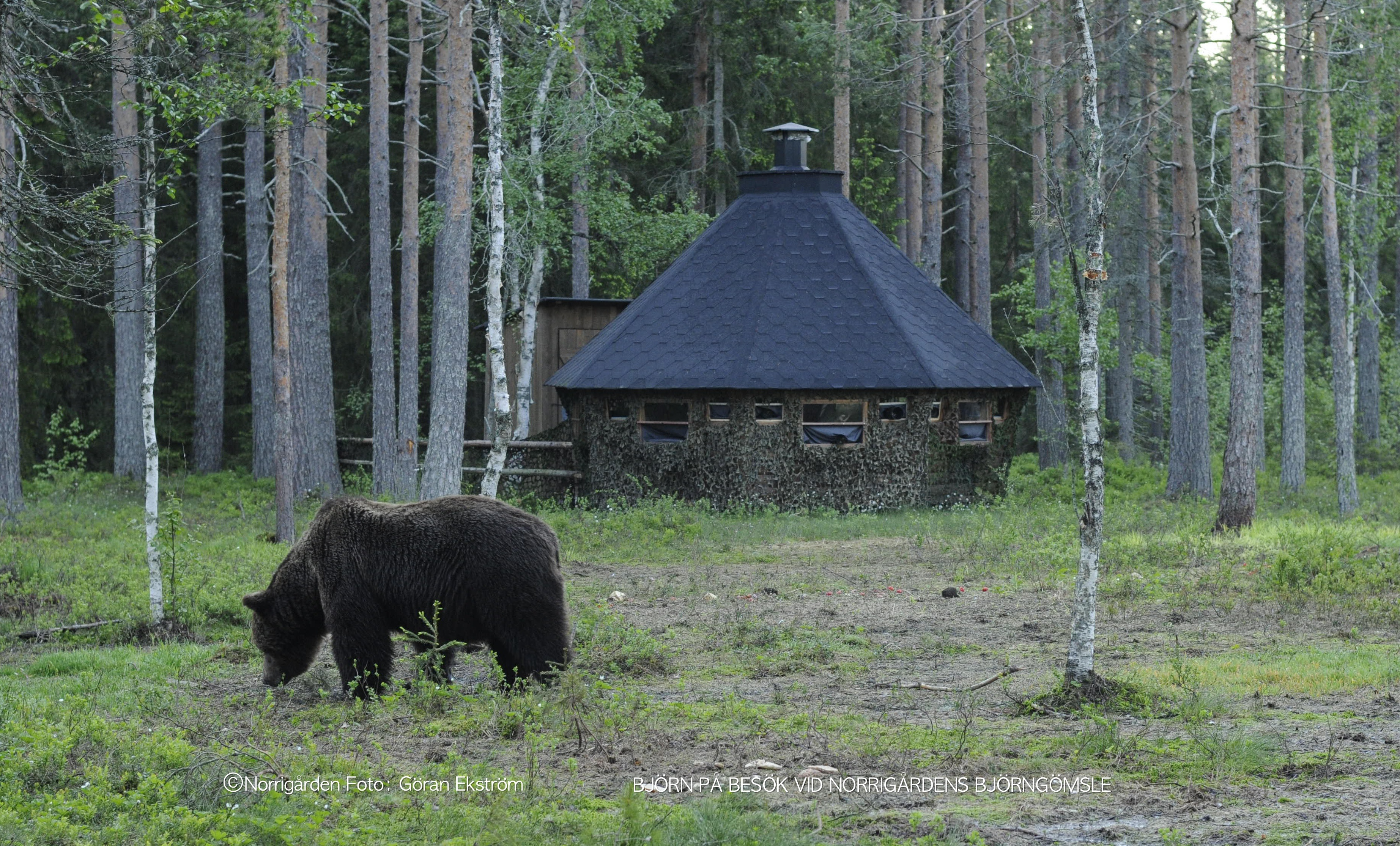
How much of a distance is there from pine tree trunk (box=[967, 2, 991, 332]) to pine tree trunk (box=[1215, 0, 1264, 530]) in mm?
12396

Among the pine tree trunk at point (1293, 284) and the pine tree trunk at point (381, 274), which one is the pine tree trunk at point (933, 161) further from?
the pine tree trunk at point (381, 274)

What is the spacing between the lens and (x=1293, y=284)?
25797 mm

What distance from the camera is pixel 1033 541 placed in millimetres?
16922

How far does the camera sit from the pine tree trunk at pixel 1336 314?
21.7m

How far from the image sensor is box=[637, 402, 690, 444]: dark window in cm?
2278

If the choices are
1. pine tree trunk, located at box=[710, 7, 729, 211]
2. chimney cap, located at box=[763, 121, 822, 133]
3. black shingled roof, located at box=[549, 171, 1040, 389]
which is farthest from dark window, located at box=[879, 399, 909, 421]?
pine tree trunk, located at box=[710, 7, 729, 211]

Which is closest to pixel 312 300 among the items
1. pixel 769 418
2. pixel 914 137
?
pixel 769 418

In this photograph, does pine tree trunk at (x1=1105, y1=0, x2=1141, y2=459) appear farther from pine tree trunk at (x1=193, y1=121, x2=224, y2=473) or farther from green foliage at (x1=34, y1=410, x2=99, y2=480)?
green foliage at (x1=34, y1=410, x2=99, y2=480)

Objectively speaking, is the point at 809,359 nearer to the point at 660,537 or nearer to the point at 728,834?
the point at 660,537

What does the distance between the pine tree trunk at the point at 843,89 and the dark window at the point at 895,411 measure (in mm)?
6390

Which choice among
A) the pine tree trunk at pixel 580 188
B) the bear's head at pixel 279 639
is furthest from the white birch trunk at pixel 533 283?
the bear's head at pixel 279 639

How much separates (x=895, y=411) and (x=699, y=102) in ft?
45.4

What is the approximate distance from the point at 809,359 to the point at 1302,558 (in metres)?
10.2

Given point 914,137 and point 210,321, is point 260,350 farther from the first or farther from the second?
point 914,137
